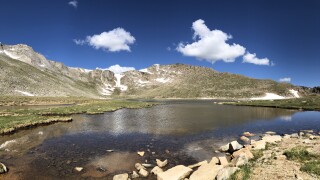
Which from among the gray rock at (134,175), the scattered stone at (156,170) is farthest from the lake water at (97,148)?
the gray rock at (134,175)

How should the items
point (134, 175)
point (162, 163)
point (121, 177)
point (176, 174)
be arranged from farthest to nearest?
point (162, 163) < point (134, 175) < point (121, 177) < point (176, 174)

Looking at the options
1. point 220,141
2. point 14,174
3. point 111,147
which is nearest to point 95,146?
point 111,147

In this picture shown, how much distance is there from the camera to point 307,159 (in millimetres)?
19641

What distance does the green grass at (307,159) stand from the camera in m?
16.4

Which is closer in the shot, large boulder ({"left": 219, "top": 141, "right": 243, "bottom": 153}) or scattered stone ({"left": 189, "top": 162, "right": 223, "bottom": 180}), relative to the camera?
scattered stone ({"left": 189, "top": 162, "right": 223, "bottom": 180})

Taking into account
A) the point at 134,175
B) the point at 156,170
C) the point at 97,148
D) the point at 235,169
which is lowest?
the point at 134,175

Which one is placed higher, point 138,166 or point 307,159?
point 307,159

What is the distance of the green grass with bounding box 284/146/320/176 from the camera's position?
1642cm

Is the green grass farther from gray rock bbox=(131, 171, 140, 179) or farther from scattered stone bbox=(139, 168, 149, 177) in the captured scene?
gray rock bbox=(131, 171, 140, 179)

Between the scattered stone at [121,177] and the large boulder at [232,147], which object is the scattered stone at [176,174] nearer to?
the scattered stone at [121,177]

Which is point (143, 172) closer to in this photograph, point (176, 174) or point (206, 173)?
point (176, 174)

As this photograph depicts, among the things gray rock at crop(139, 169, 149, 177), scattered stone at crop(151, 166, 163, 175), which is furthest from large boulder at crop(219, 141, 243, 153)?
gray rock at crop(139, 169, 149, 177)

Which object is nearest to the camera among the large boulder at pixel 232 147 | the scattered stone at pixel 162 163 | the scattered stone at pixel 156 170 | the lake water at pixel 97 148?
the scattered stone at pixel 156 170

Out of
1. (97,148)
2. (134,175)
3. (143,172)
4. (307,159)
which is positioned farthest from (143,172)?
(307,159)
